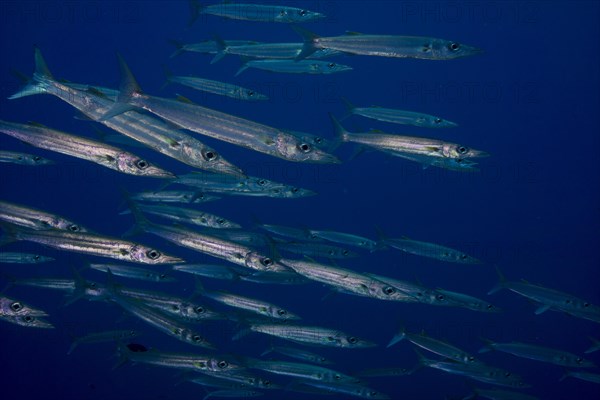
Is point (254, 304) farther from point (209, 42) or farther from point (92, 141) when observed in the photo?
point (209, 42)

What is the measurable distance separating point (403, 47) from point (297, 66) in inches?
102

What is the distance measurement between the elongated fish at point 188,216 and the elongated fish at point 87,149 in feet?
8.79

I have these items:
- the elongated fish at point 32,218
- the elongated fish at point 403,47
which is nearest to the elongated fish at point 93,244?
the elongated fish at point 32,218

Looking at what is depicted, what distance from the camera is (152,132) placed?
354 centimetres

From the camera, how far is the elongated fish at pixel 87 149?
375 centimetres

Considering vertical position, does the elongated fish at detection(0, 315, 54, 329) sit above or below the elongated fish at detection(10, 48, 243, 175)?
below

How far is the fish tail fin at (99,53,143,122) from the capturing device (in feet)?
11.4

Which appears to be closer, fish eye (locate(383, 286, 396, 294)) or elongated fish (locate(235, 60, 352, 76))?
fish eye (locate(383, 286, 396, 294))

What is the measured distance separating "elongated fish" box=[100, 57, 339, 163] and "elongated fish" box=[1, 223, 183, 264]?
1606 mm

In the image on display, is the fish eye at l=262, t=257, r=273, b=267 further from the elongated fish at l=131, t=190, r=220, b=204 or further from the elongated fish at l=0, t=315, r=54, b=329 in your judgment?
the elongated fish at l=0, t=315, r=54, b=329

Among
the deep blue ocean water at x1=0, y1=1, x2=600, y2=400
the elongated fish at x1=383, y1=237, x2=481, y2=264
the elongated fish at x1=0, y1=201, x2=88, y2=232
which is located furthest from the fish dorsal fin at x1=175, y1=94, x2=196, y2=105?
the deep blue ocean water at x1=0, y1=1, x2=600, y2=400

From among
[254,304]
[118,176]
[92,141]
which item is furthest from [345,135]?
[118,176]

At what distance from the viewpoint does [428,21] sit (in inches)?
792

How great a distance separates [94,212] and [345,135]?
1713cm
